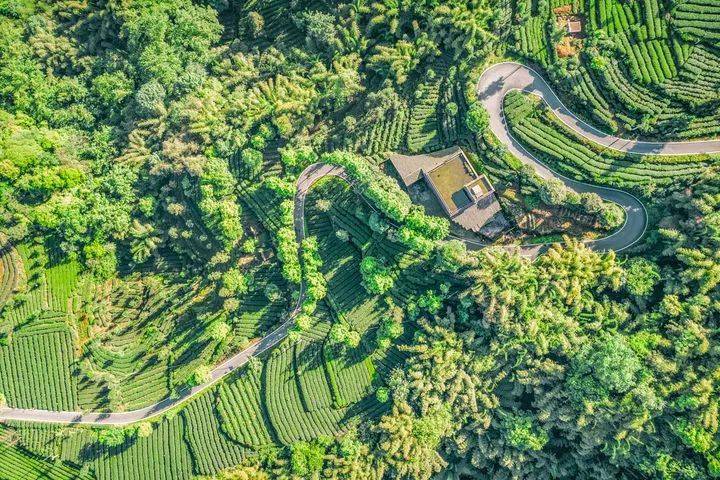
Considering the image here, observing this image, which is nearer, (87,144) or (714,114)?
(714,114)

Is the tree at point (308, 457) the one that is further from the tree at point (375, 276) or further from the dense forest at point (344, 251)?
the tree at point (375, 276)

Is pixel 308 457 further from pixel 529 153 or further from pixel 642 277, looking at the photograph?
pixel 529 153

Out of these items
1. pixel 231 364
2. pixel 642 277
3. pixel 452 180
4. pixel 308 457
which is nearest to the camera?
pixel 642 277

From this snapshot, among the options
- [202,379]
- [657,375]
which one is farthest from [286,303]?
[657,375]

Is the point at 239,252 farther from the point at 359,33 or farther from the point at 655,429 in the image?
the point at 655,429

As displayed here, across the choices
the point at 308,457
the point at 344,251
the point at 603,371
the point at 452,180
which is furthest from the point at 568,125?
the point at 308,457

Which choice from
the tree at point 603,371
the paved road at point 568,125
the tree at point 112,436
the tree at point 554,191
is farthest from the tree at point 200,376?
the tree at point 554,191
